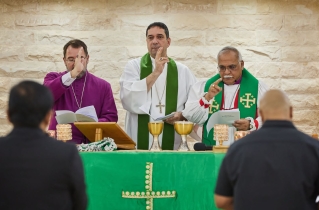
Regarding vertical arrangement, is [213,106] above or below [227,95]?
below

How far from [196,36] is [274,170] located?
4.75 m

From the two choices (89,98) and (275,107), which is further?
(89,98)

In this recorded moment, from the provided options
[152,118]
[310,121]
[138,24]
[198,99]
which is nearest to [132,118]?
[152,118]

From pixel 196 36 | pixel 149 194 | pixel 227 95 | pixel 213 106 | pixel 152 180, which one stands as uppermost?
pixel 196 36

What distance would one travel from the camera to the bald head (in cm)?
336

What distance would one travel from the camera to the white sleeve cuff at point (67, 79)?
605 cm

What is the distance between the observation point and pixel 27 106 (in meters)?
3.08

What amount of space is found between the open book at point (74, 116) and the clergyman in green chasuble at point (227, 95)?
92cm

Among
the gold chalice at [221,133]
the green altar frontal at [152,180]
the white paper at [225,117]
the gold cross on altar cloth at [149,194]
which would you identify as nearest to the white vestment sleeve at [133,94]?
the white paper at [225,117]

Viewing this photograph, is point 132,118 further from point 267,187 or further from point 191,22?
point 267,187

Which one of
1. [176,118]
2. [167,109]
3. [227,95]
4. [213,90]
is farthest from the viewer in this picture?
[167,109]

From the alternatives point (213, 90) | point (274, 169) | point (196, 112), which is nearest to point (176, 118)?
point (196, 112)

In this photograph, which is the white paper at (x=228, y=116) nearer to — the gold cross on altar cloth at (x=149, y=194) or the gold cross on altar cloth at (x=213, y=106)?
the gold cross on altar cloth at (x=213, y=106)

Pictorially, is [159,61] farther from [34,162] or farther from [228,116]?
[34,162]
